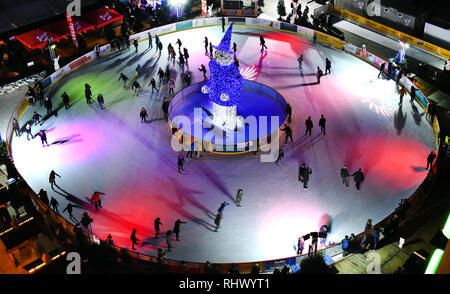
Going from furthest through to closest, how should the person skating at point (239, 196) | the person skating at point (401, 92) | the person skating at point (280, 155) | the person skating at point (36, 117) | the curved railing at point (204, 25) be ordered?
the person skating at point (401, 92), the person skating at point (36, 117), the person skating at point (280, 155), the person skating at point (239, 196), the curved railing at point (204, 25)

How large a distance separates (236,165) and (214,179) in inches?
68.4

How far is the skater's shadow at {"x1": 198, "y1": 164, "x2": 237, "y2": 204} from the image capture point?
2722 cm

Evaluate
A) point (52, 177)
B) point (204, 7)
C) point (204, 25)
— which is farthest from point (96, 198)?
point (204, 7)

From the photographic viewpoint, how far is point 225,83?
29.9 m

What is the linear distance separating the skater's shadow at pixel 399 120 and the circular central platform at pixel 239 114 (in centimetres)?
716

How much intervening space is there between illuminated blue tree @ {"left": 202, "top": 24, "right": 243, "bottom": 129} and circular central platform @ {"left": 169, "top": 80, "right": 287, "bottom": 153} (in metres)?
0.94

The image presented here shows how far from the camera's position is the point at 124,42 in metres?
41.2

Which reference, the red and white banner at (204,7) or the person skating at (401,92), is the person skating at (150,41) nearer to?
the red and white banner at (204,7)

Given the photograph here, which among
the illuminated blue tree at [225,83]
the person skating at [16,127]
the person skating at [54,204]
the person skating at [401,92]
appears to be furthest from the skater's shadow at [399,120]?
the person skating at [16,127]

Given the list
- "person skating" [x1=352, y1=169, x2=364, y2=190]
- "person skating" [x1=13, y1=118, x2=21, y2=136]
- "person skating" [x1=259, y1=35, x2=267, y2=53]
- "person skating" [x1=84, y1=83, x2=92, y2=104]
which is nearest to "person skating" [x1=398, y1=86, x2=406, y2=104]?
"person skating" [x1=352, y1=169, x2=364, y2=190]

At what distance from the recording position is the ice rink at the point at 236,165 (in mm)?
24938

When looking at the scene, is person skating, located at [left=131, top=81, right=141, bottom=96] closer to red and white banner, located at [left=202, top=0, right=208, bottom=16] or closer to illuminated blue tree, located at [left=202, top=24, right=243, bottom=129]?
illuminated blue tree, located at [left=202, top=24, right=243, bottom=129]
